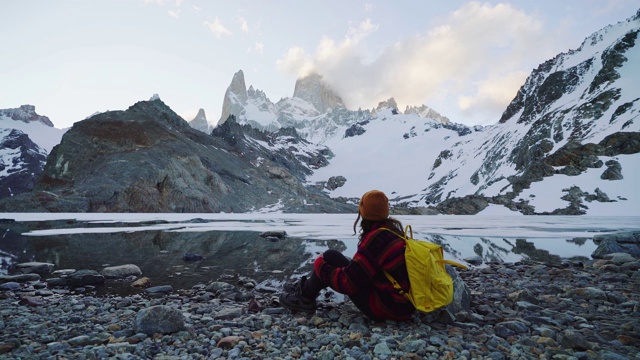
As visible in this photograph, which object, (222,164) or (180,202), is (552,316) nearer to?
(180,202)

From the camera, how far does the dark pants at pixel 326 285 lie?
21.9ft

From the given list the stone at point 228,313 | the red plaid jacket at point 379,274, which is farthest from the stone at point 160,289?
the red plaid jacket at point 379,274

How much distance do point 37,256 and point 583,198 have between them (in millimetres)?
96691

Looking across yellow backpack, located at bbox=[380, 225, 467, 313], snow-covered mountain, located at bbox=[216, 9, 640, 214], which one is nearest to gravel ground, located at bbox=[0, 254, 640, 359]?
yellow backpack, located at bbox=[380, 225, 467, 313]

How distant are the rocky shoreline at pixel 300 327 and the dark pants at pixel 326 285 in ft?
1.03

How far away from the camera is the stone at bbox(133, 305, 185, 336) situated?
5988 millimetres

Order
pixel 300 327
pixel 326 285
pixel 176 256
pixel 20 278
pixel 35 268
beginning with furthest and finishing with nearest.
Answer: pixel 176 256, pixel 35 268, pixel 20 278, pixel 326 285, pixel 300 327

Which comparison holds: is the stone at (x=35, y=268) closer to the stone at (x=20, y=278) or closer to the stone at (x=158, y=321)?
the stone at (x=20, y=278)

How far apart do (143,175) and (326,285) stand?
8463 centimetres

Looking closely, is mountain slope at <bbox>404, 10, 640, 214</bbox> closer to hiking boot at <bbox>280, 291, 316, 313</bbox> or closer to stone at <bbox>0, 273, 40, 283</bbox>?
hiking boot at <bbox>280, 291, 316, 313</bbox>

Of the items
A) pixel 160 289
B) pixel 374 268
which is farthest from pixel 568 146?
pixel 160 289

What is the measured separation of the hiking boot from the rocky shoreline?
15 centimetres

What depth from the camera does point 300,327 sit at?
6.57 meters

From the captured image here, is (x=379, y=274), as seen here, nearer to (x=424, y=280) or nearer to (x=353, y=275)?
(x=353, y=275)
